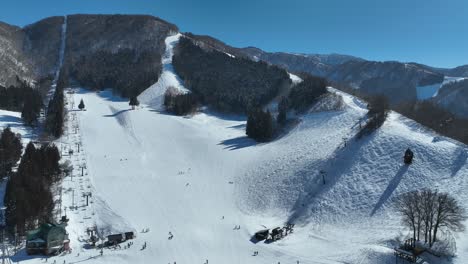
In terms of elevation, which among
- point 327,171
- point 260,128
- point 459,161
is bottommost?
point 327,171

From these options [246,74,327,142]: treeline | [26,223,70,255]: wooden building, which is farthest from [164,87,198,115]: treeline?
[26,223,70,255]: wooden building

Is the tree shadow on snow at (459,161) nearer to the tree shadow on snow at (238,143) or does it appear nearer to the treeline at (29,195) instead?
the tree shadow on snow at (238,143)

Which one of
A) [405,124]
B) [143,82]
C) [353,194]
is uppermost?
[143,82]

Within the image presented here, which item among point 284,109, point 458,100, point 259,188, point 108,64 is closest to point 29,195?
point 259,188

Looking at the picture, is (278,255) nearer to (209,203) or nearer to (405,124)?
(209,203)

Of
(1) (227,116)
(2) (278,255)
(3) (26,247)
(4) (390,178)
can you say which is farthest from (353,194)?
(1) (227,116)

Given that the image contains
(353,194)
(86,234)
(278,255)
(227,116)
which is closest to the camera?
(278,255)

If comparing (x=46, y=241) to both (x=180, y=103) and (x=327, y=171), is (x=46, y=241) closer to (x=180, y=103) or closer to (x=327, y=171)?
(x=327, y=171)
